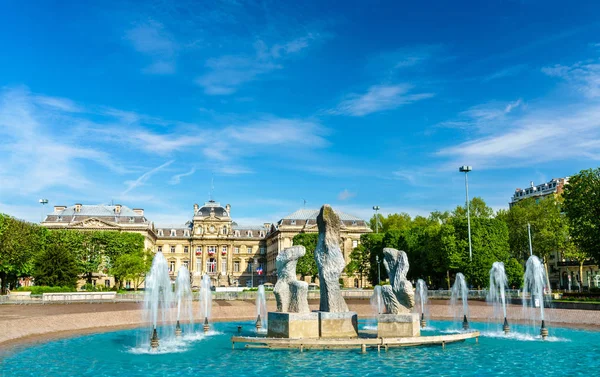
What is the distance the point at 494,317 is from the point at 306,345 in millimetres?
→ 20075

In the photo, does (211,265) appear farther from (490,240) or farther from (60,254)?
(490,240)

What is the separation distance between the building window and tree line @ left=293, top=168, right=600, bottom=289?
132 feet

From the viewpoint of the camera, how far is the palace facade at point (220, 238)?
111 m

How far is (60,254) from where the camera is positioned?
208 feet

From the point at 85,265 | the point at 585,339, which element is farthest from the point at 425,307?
the point at 85,265

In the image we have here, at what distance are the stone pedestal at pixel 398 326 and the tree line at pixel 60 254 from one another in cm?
4991

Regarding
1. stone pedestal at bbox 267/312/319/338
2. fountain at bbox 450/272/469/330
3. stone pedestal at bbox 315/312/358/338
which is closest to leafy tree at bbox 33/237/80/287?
fountain at bbox 450/272/469/330

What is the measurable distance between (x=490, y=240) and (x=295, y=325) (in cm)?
4844

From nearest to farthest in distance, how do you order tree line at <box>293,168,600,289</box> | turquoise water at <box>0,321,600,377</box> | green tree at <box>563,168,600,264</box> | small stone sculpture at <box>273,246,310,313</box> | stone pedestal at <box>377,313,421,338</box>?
turquoise water at <box>0,321,600,377</box>
stone pedestal at <box>377,313,421,338</box>
small stone sculpture at <box>273,246,310,313</box>
green tree at <box>563,168,600,264</box>
tree line at <box>293,168,600,289</box>

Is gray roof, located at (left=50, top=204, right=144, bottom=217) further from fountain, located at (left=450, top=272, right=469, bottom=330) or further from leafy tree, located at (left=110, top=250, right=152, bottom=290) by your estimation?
fountain, located at (left=450, top=272, right=469, bottom=330)

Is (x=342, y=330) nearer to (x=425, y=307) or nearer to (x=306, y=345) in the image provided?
(x=306, y=345)

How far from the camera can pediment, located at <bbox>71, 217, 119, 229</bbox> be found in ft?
337

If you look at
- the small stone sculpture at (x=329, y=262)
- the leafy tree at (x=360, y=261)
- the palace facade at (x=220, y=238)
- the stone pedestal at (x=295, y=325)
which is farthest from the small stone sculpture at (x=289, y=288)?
the palace facade at (x=220, y=238)

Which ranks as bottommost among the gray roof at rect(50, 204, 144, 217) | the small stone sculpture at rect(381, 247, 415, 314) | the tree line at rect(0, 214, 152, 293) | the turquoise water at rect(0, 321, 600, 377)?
the turquoise water at rect(0, 321, 600, 377)
